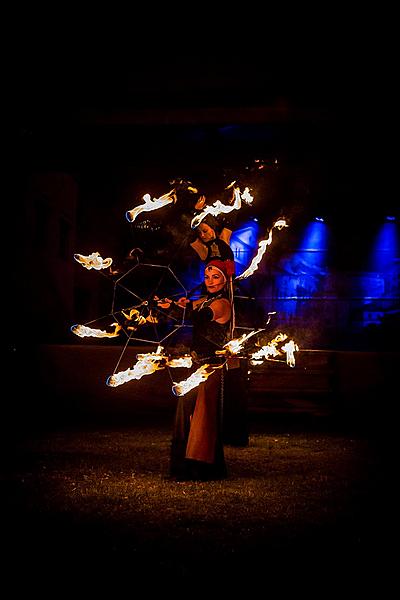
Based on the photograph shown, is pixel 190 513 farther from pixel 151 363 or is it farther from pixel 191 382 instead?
pixel 151 363

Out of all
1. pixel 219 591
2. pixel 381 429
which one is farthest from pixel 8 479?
pixel 381 429

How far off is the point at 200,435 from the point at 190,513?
3.52 feet

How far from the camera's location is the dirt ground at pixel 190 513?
405 cm

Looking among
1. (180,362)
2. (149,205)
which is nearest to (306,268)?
(149,205)

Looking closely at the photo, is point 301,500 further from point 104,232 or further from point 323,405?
point 104,232

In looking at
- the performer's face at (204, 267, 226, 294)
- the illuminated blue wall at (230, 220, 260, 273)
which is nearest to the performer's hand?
the performer's face at (204, 267, 226, 294)

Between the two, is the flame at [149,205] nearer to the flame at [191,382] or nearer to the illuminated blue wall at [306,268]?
the flame at [191,382]

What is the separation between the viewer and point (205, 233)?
6.62m

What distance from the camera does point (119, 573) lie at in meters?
3.89

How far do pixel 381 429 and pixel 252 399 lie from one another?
2.36 meters

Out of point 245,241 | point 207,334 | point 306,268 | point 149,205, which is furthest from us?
point 306,268

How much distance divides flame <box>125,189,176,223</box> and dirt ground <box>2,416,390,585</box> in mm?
2601

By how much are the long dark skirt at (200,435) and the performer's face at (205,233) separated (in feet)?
4.56

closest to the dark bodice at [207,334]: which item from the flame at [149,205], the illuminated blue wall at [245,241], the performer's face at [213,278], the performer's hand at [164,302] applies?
the performer's face at [213,278]
